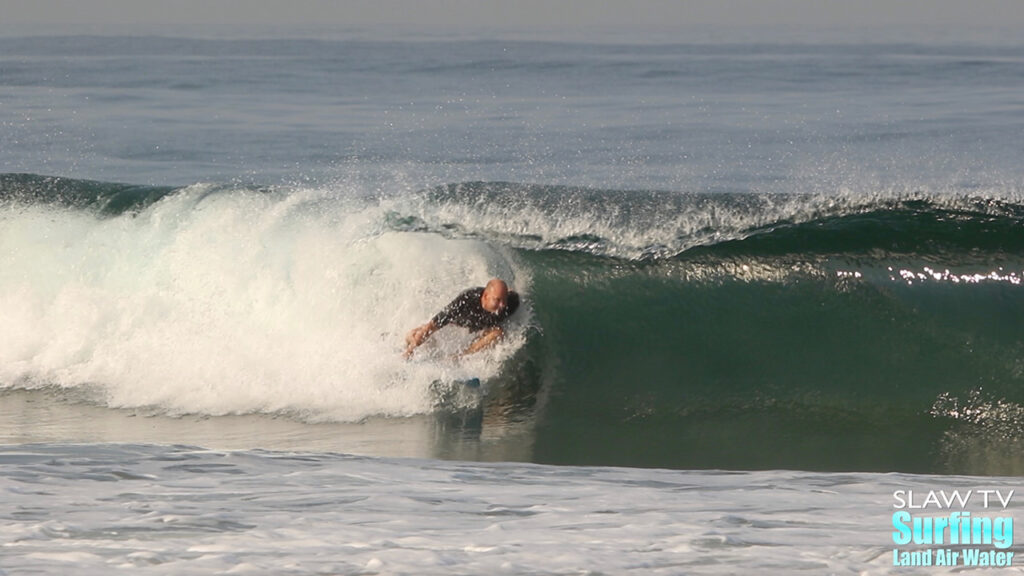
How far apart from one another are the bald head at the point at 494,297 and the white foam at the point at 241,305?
29cm

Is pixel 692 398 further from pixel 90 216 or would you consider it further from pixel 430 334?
pixel 90 216

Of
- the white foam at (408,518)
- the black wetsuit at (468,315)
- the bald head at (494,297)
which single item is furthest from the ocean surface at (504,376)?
the bald head at (494,297)

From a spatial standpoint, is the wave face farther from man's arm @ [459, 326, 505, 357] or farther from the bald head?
the bald head

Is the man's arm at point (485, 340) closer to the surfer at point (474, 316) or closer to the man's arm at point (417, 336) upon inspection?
the surfer at point (474, 316)

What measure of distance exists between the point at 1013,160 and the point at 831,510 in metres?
12.1

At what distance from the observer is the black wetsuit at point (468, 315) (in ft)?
27.4

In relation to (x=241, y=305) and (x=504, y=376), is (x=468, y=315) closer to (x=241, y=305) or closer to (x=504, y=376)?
(x=504, y=376)

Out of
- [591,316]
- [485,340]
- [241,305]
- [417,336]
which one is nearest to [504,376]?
[485,340]

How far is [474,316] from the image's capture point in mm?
8336

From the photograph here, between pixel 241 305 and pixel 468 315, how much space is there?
6.26 ft

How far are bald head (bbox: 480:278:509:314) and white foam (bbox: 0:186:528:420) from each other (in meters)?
0.29

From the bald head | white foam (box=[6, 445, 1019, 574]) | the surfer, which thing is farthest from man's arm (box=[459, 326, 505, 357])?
white foam (box=[6, 445, 1019, 574])

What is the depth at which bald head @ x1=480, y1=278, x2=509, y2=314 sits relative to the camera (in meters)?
8.37

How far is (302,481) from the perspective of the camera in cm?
522
